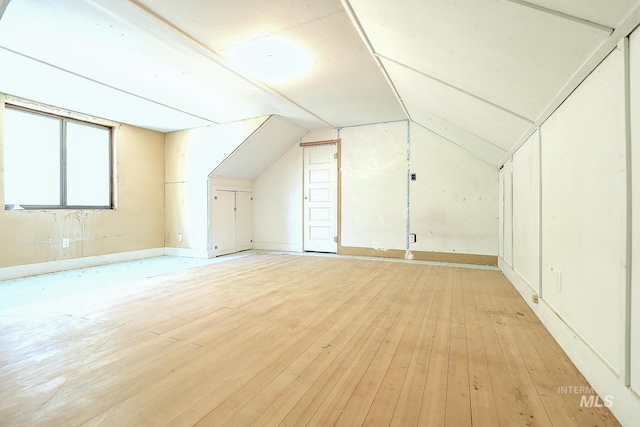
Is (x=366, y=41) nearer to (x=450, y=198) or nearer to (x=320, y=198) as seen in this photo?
(x=450, y=198)

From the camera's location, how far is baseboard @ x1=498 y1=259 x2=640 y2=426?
1139 millimetres

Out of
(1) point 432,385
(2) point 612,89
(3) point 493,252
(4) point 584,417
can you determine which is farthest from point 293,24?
(3) point 493,252

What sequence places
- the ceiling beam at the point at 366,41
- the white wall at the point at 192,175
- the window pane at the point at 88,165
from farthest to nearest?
the white wall at the point at 192,175, the window pane at the point at 88,165, the ceiling beam at the point at 366,41

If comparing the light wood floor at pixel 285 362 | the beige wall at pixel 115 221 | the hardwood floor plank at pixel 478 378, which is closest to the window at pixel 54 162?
the beige wall at pixel 115 221

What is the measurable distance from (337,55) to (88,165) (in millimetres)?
4558

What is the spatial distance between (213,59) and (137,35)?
68 centimetres

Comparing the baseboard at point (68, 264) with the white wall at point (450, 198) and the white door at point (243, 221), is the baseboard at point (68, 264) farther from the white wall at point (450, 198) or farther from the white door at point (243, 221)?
the white wall at point (450, 198)

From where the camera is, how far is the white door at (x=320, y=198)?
Result: 18.8 feet

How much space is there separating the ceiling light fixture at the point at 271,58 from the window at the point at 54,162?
3.39 m

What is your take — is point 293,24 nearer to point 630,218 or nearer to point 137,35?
point 137,35

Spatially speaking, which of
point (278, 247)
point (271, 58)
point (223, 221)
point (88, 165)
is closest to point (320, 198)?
point (278, 247)

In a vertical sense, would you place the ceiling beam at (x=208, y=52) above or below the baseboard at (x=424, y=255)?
above

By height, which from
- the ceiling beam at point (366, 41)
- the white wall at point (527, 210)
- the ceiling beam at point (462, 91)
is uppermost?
the ceiling beam at point (366, 41)

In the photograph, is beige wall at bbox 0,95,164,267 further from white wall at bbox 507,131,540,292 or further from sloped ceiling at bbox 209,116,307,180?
white wall at bbox 507,131,540,292
